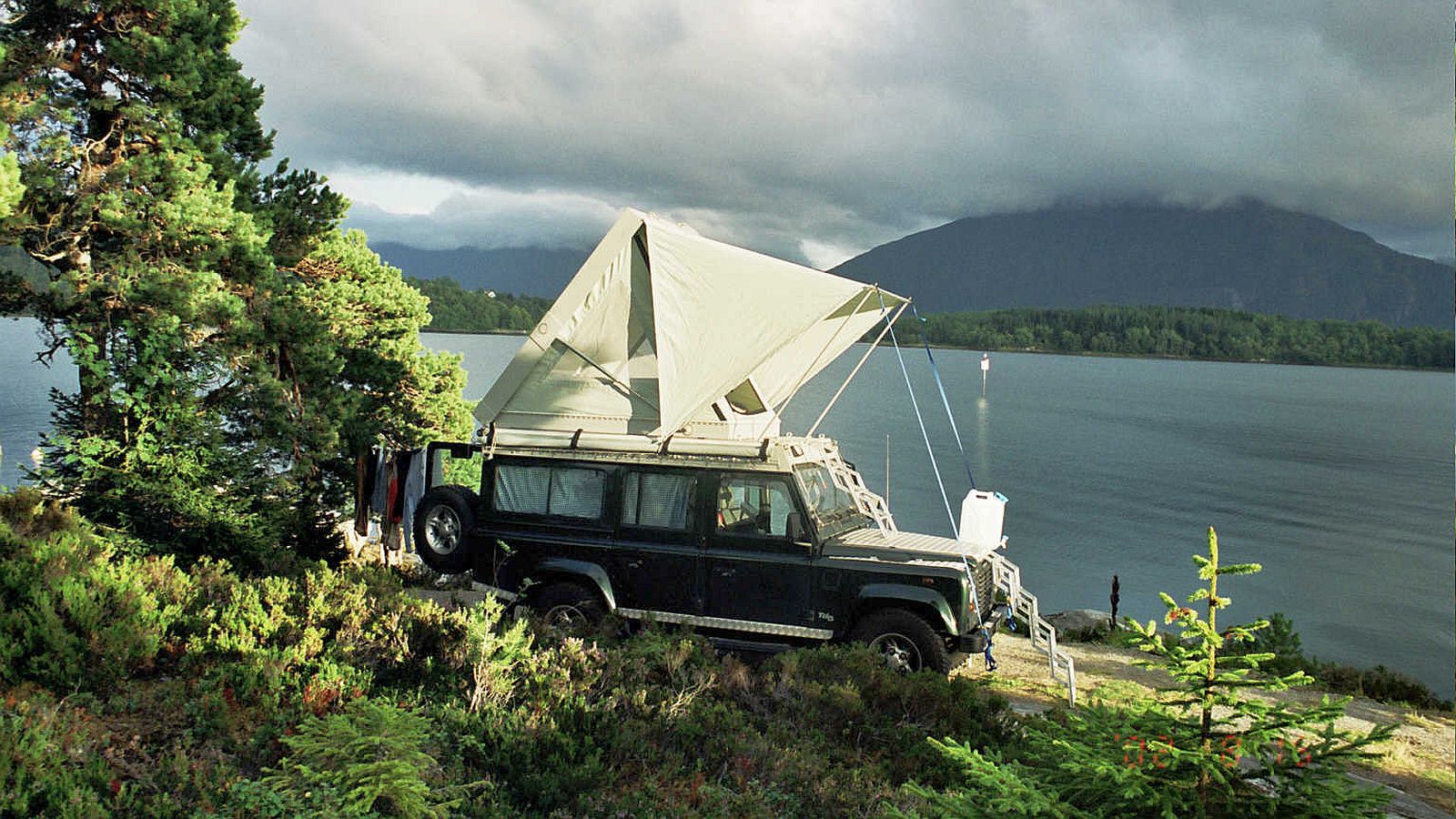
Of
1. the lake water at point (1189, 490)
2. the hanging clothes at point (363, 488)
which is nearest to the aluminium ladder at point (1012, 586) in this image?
the hanging clothes at point (363, 488)

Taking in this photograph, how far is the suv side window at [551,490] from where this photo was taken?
9594 millimetres

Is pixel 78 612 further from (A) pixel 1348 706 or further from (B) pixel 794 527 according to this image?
(A) pixel 1348 706

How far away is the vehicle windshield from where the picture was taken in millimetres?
8992

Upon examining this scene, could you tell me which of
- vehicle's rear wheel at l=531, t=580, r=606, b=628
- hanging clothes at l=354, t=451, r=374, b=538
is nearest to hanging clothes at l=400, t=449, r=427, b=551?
hanging clothes at l=354, t=451, r=374, b=538

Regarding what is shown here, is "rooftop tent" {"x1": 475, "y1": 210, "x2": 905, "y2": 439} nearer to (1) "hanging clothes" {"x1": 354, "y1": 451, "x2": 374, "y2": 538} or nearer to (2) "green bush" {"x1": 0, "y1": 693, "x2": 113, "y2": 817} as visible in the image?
(1) "hanging clothes" {"x1": 354, "y1": 451, "x2": 374, "y2": 538}

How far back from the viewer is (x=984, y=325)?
18462 centimetres

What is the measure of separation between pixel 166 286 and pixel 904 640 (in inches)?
408

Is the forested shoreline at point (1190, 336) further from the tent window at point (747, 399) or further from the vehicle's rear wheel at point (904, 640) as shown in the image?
the vehicle's rear wheel at point (904, 640)

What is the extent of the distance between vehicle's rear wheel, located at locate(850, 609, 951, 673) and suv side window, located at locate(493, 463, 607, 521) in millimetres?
3015

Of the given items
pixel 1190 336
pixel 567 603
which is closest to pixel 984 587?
pixel 567 603

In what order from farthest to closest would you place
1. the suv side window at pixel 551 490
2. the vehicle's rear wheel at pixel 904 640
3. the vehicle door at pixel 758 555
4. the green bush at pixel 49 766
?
the suv side window at pixel 551 490
the vehicle door at pixel 758 555
the vehicle's rear wheel at pixel 904 640
the green bush at pixel 49 766

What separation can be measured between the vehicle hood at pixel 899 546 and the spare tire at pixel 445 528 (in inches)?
160

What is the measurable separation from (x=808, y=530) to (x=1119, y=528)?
3697 cm

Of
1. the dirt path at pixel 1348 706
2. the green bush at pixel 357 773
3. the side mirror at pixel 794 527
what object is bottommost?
the dirt path at pixel 1348 706
